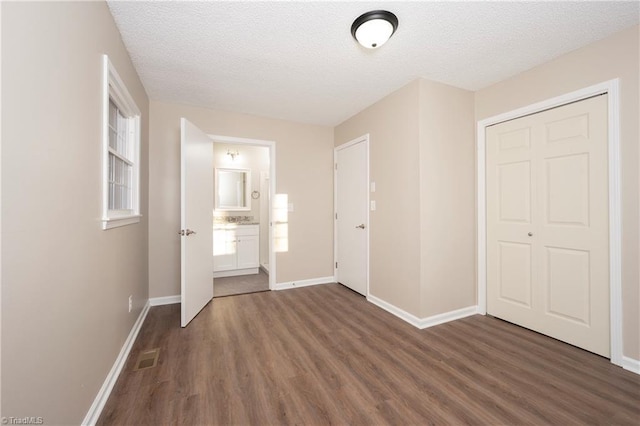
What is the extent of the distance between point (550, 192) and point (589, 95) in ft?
2.59

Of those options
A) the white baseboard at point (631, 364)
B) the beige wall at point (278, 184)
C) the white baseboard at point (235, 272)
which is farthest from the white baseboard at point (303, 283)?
the white baseboard at point (631, 364)

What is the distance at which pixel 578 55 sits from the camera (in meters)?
2.07

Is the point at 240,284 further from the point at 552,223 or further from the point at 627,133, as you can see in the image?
the point at 627,133

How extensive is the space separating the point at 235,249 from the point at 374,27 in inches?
148

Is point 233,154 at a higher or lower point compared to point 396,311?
higher

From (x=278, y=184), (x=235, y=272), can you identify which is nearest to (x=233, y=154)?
(x=278, y=184)

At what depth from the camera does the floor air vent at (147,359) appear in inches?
74.3

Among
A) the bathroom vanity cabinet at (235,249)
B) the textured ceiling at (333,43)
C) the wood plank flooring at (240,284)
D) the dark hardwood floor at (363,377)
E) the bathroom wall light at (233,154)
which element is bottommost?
the dark hardwood floor at (363,377)

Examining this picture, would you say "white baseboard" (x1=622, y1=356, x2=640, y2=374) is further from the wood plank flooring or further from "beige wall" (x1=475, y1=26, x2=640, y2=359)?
the wood plank flooring

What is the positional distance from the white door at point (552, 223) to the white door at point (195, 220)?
3149 mm

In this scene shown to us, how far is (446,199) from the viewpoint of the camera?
8.79 feet

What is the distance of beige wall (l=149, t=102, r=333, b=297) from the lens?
3113 millimetres

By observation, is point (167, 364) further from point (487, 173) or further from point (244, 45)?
point (487, 173)

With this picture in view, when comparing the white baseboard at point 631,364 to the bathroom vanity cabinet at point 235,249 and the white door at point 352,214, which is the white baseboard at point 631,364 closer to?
the white door at point 352,214
